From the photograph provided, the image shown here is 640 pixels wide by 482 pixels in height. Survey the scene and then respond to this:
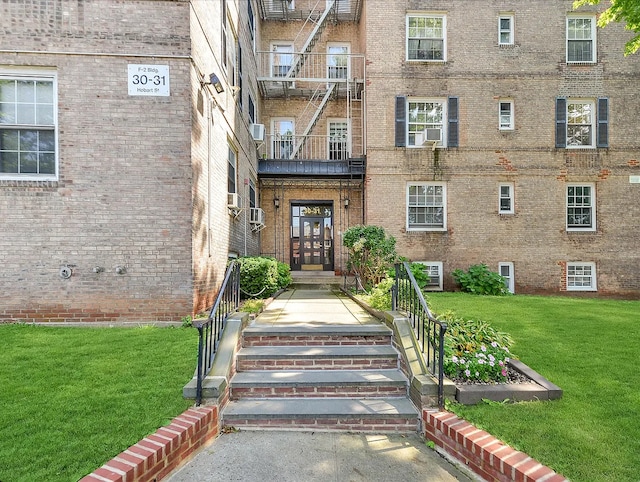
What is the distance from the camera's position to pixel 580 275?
39.9ft

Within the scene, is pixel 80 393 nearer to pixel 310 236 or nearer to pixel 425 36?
pixel 310 236

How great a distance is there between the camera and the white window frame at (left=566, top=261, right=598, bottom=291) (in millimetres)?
12094

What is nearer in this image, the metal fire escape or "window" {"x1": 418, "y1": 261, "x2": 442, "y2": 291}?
"window" {"x1": 418, "y1": 261, "x2": 442, "y2": 291}

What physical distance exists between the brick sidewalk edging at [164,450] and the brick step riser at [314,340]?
1.29m

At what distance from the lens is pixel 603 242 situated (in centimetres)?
1204

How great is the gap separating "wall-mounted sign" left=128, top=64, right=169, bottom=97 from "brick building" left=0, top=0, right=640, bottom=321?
1.4 inches

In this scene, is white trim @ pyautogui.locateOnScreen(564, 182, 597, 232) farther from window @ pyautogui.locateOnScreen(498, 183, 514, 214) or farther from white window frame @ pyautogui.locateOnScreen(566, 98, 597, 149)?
window @ pyautogui.locateOnScreen(498, 183, 514, 214)

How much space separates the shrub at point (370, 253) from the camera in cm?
848

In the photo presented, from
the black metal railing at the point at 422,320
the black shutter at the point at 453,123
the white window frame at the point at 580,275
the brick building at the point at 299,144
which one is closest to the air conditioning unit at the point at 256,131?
the brick building at the point at 299,144

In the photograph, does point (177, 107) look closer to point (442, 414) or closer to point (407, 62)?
point (442, 414)

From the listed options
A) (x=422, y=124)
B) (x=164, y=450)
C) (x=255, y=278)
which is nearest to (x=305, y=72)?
(x=422, y=124)

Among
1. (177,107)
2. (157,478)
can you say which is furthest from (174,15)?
(157,478)

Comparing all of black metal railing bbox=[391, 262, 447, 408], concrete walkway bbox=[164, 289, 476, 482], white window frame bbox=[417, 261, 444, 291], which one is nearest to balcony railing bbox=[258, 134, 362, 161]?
white window frame bbox=[417, 261, 444, 291]

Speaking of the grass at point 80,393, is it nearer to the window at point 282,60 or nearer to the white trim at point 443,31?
the white trim at point 443,31
